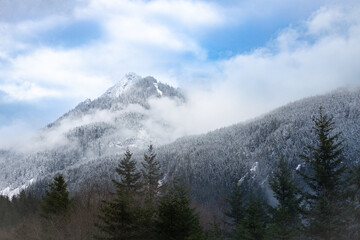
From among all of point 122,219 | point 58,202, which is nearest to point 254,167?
point 58,202

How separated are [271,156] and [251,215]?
144 meters

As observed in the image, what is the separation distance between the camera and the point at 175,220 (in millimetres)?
15594

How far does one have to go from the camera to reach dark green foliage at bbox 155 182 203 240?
15.5 metres

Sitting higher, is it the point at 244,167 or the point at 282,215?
the point at 244,167

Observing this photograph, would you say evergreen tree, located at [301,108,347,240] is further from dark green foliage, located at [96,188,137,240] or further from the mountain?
the mountain

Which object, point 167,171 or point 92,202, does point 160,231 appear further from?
point 167,171

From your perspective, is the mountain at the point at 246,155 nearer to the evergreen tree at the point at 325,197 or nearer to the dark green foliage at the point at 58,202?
the dark green foliage at the point at 58,202

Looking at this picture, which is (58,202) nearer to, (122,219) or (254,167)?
(122,219)

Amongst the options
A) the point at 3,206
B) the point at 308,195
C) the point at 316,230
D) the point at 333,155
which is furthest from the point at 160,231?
the point at 3,206

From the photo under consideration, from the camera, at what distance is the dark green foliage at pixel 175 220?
15492 millimetres

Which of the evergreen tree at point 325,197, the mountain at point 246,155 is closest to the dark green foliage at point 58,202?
the evergreen tree at point 325,197

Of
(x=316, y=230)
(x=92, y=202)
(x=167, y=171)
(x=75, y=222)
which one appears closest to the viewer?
(x=316, y=230)

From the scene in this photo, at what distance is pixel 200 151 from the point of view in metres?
179

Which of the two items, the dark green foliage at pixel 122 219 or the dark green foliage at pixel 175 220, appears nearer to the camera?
the dark green foliage at pixel 175 220
